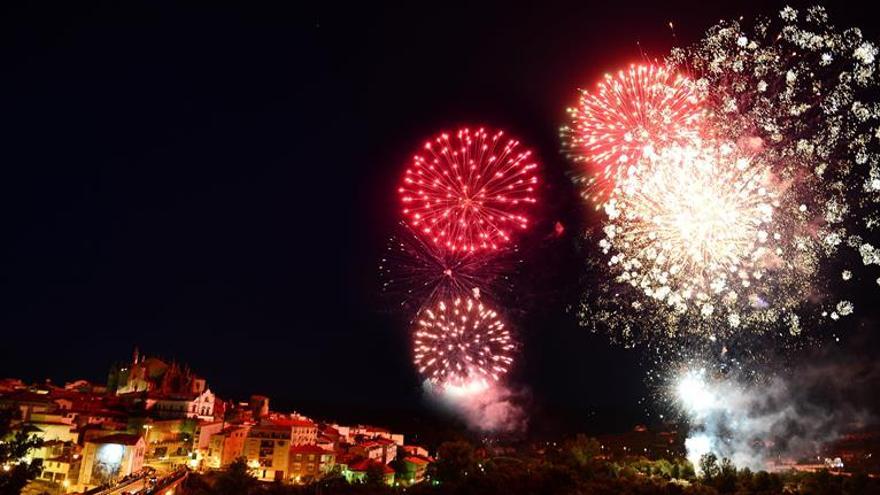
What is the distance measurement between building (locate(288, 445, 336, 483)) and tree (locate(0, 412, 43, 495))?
17.2 m

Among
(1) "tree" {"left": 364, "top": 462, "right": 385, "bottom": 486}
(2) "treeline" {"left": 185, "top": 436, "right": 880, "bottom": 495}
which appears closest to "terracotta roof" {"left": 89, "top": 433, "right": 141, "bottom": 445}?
(2) "treeline" {"left": 185, "top": 436, "right": 880, "bottom": 495}

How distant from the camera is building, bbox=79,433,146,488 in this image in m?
35.7

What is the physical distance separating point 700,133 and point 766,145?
6.58 feet

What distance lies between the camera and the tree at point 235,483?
34844 millimetres

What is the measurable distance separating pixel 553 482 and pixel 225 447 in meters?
24.4

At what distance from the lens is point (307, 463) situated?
4575 centimetres

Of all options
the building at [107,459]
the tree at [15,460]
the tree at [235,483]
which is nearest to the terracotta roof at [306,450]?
the tree at [235,483]

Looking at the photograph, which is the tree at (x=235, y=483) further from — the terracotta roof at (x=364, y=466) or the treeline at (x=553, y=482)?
the terracotta roof at (x=364, y=466)

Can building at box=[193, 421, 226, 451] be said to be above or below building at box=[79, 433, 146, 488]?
above

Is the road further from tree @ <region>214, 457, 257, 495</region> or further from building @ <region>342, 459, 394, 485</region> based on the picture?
building @ <region>342, 459, 394, 485</region>

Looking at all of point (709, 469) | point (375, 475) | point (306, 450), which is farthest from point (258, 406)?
point (709, 469)

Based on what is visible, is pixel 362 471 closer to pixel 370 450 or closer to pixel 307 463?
pixel 307 463

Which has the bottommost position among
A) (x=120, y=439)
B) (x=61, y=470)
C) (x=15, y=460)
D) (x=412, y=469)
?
(x=412, y=469)

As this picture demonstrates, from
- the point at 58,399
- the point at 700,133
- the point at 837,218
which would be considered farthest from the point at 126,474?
the point at 837,218
